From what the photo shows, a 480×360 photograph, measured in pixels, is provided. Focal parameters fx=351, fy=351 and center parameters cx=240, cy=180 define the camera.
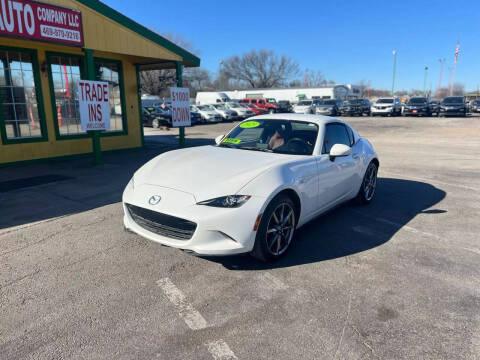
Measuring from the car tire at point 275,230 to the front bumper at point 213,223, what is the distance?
124 mm

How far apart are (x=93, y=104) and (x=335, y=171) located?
6.70 m

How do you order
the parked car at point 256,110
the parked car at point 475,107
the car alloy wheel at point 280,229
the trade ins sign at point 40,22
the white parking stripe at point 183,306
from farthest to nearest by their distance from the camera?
1. the parked car at point 475,107
2. the parked car at point 256,110
3. the trade ins sign at point 40,22
4. the car alloy wheel at point 280,229
5. the white parking stripe at point 183,306

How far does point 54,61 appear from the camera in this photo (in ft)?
31.9

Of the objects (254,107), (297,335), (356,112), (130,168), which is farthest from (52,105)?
(356,112)

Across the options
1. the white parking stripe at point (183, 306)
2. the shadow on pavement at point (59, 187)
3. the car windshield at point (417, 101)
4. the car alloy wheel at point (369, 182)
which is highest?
the car windshield at point (417, 101)

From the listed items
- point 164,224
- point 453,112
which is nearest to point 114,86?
point 164,224

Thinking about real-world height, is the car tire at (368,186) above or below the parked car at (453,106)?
below

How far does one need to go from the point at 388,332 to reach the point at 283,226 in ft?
4.63

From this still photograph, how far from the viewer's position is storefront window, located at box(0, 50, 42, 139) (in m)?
8.84

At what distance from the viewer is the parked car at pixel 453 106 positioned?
29312 millimetres

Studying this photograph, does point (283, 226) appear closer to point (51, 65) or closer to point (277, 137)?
point (277, 137)

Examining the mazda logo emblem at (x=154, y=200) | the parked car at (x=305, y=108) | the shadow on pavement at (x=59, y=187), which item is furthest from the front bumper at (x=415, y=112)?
the mazda logo emblem at (x=154, y=200)

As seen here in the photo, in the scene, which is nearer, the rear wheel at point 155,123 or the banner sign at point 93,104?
the banner sign at point 93,104

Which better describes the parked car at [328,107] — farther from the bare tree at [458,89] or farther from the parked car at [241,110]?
the bare tree at [458,89]
